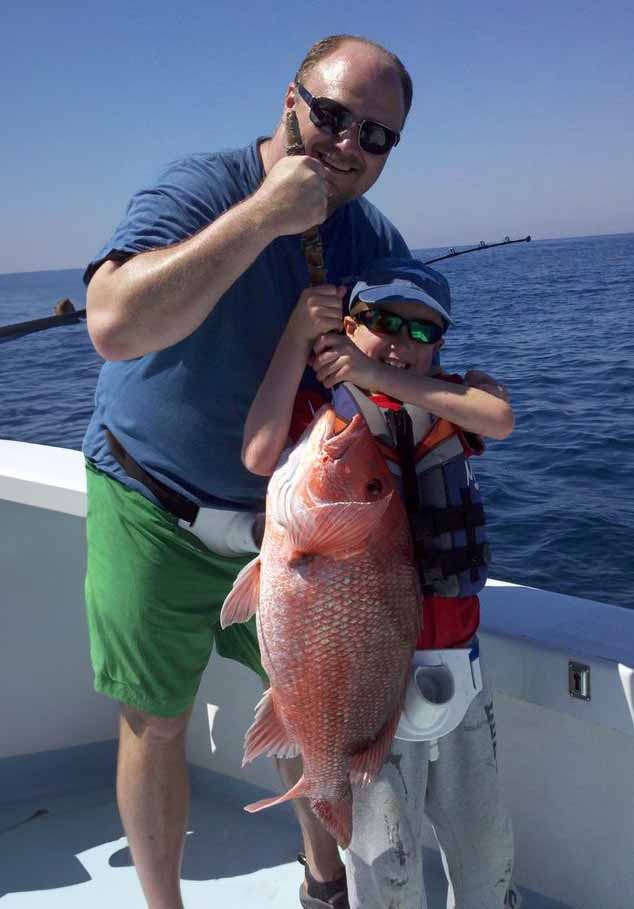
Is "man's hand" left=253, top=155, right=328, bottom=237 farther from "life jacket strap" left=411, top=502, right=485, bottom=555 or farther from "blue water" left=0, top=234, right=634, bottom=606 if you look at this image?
"blue water" left=0, top=234, right=634, bottom=606

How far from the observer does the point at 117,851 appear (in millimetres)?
3021

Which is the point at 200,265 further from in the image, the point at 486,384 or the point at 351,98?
the point at 486,384

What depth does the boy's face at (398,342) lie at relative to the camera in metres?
2.05

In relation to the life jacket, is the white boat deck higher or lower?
lower

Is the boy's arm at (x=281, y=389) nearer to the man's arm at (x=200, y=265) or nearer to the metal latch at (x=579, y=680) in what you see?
the man's arm at (x=200, y=265)

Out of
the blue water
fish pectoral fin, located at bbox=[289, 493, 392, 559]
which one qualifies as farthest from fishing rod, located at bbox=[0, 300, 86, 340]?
the blue water

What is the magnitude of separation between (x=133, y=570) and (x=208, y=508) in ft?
0.84

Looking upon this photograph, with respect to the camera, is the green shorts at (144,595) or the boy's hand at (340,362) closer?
the boy's hand at (340,362)

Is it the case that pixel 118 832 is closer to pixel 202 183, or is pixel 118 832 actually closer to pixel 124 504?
pixel 124 504

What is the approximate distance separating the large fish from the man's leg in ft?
1.63

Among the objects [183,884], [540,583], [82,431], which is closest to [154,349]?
[183,884]

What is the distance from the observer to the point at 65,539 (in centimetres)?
327

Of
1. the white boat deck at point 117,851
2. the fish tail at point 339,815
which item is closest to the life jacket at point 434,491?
the fish tail at point 339,815

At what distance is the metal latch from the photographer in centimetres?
223
